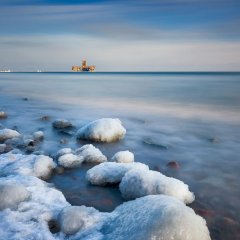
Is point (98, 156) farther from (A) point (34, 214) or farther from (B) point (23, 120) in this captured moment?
(B) point (23, 120)

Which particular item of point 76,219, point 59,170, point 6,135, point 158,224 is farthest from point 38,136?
point 158,224

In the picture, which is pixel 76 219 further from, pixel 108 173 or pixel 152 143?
pixel 152 143

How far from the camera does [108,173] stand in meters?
5.43

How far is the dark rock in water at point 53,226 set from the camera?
3.93 metres

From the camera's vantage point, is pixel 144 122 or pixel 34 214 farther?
pixel 144 122

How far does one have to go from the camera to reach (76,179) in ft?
18.7

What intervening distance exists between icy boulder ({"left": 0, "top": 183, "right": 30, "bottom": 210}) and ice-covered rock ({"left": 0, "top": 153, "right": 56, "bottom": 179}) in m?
1.14

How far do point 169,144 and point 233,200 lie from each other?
3381 mm

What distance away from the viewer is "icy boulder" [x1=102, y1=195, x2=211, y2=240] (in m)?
3.43

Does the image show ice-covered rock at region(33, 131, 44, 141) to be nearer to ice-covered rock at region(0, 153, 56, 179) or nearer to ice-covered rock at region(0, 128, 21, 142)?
ice-covered rock at region(0, 128, 21, 142)

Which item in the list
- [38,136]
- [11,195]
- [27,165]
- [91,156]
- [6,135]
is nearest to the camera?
[11,195]

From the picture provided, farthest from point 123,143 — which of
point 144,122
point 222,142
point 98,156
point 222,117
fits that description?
point 222,117

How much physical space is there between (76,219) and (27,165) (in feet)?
7.80

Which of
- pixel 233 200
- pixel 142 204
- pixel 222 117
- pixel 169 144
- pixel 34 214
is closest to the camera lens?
pixel 142 204
